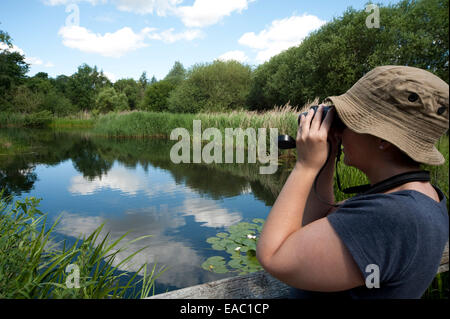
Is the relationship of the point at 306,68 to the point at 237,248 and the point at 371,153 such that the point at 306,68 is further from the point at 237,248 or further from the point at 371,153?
the point at 371,153

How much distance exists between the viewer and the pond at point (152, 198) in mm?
3109

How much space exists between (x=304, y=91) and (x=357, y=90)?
1531 cm

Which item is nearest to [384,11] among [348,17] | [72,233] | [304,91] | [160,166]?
[348,17]

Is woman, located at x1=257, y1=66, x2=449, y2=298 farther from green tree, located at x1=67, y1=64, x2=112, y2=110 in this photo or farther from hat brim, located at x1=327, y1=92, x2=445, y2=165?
green tree, located at x1=67, y1=64, x2=112, y2=110

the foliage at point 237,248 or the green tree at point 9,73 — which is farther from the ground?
the green tree at point 9,73

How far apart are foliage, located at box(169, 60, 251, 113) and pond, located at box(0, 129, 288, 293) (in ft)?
44.6

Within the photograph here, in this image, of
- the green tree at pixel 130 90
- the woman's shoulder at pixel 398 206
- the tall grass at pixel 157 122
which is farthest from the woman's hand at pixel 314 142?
the green tree at pixel 130 90

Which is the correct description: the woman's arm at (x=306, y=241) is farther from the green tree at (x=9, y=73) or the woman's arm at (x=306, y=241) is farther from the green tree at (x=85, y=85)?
the green tree at (x=85, y=85)

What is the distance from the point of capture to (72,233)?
3.56 metres

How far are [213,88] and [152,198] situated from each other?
18994mm

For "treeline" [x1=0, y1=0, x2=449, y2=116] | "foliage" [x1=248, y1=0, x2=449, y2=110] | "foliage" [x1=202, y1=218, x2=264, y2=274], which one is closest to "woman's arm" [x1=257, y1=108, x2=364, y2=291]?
A: "foliage" [x1=202, y1=218, x2=264, y2=274]

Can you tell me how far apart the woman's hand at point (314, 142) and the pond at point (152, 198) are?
2229 mm

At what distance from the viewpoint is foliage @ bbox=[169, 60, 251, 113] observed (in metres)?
22.1
